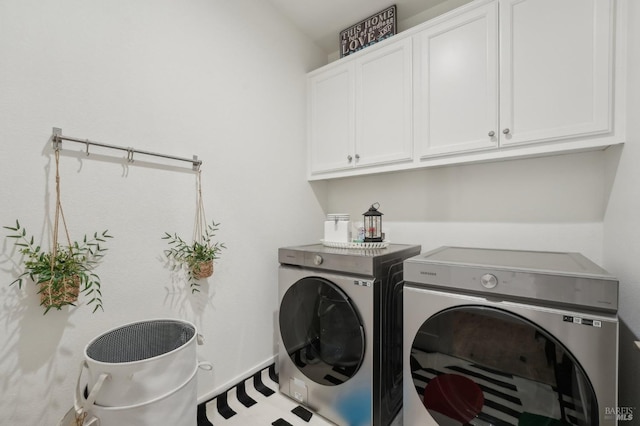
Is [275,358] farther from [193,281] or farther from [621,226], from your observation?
[621,226]

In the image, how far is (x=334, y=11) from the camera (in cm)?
182

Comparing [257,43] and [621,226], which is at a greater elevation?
[257,43]

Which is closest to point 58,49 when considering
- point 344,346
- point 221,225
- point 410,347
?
point 221,225

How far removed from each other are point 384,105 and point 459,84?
433mm

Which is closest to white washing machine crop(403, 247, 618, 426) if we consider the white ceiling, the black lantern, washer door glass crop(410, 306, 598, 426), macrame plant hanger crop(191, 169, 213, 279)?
washer door glass crop(410, 306, 598, 426)

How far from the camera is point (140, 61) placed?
1.19m

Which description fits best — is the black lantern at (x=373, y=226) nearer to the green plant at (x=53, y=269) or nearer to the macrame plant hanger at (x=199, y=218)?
the macrame plant hanger at (x=199, y=218)

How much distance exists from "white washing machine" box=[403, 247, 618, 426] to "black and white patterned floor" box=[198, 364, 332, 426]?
1.99 feet

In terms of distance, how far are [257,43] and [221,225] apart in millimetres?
1202

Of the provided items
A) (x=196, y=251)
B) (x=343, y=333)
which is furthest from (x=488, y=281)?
(x=196, y=251)

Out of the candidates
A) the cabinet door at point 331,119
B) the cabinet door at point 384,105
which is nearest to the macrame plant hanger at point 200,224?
the cabinet door at point 331,119

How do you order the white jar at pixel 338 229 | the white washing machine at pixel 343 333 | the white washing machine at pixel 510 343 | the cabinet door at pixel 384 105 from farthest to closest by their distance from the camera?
the white jar at pixel 338 229 → the cabinet door at pixel 384 105 → the white washing machine at pixel 343 333 → the white washing machine at pixel 510 343

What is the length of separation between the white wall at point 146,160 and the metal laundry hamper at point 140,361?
0.27 ft

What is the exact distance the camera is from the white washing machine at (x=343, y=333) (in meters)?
1.27
